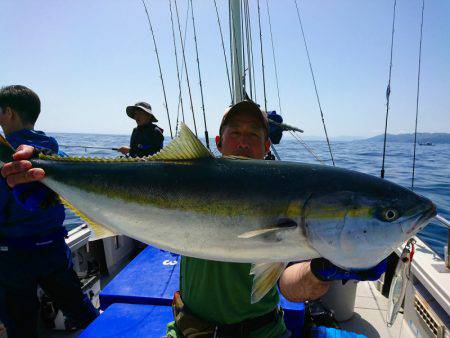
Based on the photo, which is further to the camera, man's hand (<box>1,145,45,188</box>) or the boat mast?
the boat mast

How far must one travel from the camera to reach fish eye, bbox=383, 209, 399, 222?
4.82 ft

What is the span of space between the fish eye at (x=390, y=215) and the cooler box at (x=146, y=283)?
2.25 m

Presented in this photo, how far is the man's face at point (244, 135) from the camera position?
7.82 ft

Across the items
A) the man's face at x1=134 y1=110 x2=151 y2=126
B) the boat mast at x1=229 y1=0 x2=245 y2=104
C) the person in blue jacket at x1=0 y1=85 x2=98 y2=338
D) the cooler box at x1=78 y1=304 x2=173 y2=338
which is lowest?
the cooler box at x1=78 y1=304 x2=173 y2=338

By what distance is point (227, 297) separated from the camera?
208cm

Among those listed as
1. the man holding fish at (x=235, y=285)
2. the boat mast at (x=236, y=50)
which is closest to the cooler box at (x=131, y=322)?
the man holding fish at (x=235, y=285)

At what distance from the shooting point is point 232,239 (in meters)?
1.51

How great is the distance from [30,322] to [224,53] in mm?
5951

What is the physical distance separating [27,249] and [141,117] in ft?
11.0

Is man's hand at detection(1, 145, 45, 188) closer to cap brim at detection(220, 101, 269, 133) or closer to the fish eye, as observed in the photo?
cap brim at detection(220, 101, 269, 133)

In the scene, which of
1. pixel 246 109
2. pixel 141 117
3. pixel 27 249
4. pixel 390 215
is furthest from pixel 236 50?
pixel 390 215

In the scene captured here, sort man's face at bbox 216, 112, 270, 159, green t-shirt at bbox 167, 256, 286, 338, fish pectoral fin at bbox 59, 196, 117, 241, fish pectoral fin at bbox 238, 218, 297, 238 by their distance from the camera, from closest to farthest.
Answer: fish pectoral fin at bbox 238, 218, 297, 238 → fish pectoral fin at bbox 59, 196, 117, 241 → green t-shirt at bbox 167, 256, 286, 338 → man's face at bbox 216, 112, 270, 159

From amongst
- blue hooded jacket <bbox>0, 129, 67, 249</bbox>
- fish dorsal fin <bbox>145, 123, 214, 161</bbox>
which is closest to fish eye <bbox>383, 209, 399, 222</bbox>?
fish dorsal fin <bbox>145, 123, 214, 161</bbox>

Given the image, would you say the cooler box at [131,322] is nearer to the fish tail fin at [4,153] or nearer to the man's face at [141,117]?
the fish tail fin at [4,153]
